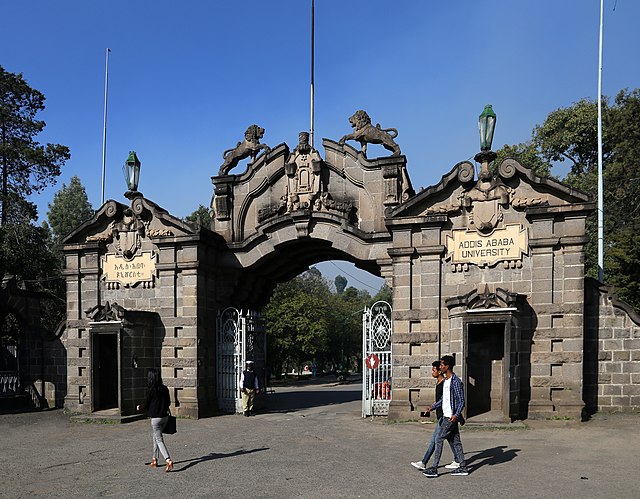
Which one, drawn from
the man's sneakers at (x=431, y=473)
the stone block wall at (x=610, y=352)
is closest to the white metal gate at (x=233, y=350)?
the man's sneakers at (x=431, y=473)

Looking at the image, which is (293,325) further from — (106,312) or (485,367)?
A: (485,367)

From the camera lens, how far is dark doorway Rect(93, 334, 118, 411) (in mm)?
17109

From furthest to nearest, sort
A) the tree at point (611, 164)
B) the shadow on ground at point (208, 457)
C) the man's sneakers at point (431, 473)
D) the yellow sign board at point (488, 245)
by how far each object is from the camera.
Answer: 1. the tree at point (611, 164)
2. the yellow sign board at point (488, 245)
3. the shadow on ground at point (208, 457)
4. the man's sneakers at point (431, 473)

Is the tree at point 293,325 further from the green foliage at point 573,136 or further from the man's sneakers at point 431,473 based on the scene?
the man's sneakers at point 431,473

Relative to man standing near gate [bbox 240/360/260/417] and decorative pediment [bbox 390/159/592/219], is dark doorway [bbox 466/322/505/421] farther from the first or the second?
man standing near gate [bbox 240/360/260/417]

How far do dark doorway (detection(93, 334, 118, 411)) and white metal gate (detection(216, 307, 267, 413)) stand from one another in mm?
3227

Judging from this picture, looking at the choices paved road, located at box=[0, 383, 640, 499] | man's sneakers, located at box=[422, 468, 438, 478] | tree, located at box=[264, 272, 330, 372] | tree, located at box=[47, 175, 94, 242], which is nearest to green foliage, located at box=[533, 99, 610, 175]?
tree, located at box=[264, 272, 330, 372]

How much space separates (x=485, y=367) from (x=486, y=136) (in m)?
6.05

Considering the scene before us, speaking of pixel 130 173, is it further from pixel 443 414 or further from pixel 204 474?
pixel 443 414

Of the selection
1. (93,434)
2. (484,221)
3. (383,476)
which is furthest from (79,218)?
(383,476)

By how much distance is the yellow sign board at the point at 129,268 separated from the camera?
17203 millimetres

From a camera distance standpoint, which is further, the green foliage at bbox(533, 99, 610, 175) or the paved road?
the green foliage at bbox(533, 99, 610, 175)

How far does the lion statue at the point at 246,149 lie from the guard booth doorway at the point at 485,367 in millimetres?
8591

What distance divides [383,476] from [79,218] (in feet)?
145
